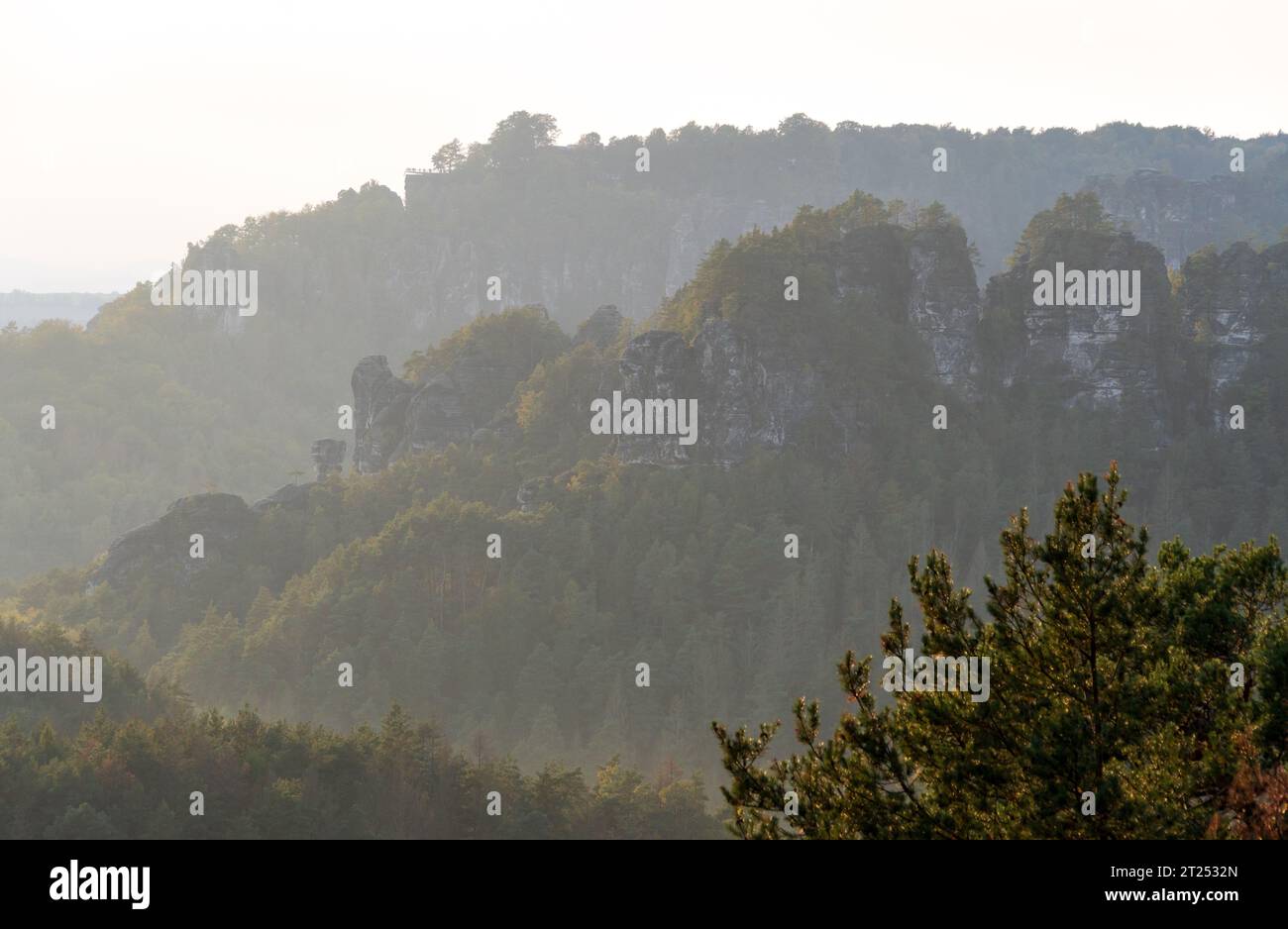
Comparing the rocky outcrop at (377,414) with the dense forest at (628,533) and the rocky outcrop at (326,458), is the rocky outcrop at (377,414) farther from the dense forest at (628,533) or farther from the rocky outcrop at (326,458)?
the rocky outcrop at (326,458)

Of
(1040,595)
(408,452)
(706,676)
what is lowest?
(706,676)

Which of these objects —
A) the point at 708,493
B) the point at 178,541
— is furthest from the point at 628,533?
the point at 178,541

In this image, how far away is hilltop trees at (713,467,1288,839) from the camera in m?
16.8

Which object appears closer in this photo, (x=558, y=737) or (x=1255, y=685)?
(x=1255, y=685)

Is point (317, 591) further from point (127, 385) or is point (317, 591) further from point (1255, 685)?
point (127, 385)

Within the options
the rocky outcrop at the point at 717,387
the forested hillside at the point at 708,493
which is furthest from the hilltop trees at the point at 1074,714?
the rocky outcrop at the point at 717,387

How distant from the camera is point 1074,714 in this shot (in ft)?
56.8

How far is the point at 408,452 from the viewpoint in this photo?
419 feet

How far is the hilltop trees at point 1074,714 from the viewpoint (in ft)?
55.2

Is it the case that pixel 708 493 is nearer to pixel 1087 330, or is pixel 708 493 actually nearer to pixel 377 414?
pixel 377 414

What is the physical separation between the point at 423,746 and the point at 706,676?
103 ft

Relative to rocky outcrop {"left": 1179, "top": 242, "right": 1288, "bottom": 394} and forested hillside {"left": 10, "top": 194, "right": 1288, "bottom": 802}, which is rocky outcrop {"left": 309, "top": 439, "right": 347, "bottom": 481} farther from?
rocky outcrop {"left": 1179, "top": 242, "right": 1288, "bottom": 394}
